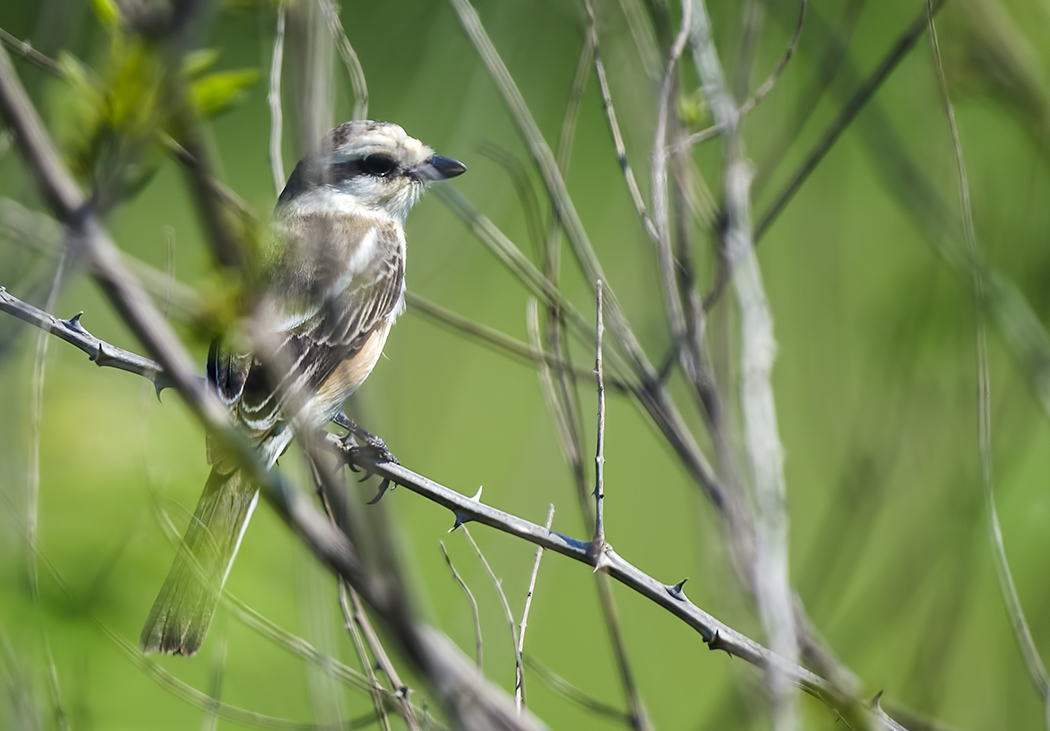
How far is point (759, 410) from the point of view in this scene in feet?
6.04

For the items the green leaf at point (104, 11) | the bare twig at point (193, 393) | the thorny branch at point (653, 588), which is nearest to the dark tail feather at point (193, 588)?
the thorny branch at point (653, 588)

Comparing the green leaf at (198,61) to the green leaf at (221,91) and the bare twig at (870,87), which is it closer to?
the green leaf at (221,91)

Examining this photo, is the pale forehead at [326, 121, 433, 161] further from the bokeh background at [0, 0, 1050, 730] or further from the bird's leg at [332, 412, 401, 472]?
the bird's leg at [332, 412, 401, 472]

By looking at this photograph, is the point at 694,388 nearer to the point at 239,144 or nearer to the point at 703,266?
the point at 703,266

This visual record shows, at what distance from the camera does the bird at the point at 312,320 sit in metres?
2.32

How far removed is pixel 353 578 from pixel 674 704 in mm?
5226

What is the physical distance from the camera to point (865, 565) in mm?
6109

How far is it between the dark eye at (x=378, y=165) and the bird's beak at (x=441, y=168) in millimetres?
128

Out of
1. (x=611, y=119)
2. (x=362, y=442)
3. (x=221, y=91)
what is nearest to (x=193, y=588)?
(x=362, y=442)

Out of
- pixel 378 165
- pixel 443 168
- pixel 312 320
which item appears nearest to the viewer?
pixel 312 320

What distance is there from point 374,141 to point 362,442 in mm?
1011

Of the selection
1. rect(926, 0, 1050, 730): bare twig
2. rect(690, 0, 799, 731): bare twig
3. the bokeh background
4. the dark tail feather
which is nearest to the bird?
the dark tail feather

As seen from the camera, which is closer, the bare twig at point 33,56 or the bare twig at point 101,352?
the bare twig at point 33,56

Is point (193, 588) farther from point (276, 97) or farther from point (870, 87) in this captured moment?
point (870, 87)
